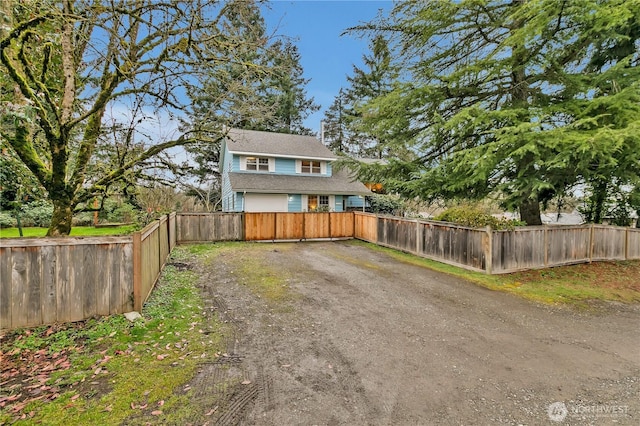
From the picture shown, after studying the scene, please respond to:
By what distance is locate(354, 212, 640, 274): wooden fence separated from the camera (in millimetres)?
7789

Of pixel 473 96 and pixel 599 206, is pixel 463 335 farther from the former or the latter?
pixel 599 206

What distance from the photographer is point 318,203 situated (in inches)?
745

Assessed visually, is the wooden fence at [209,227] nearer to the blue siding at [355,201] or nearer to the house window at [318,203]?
the house window at [318,203]

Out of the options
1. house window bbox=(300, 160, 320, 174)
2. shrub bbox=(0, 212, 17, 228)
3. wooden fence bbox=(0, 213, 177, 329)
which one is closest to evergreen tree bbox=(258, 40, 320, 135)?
house window bbox=(300, 160, 320, 174)

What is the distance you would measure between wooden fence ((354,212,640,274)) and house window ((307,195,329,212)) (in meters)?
8.56

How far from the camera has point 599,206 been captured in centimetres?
1105

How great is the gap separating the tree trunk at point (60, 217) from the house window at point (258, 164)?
42.2 ft

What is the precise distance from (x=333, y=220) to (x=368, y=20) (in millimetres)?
8371

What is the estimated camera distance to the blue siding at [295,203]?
18.0 metres

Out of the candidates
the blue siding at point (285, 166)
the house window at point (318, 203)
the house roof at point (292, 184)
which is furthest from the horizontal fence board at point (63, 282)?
the blue siding at point (285, 166)

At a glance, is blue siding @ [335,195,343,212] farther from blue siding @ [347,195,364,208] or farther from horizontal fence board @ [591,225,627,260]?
horizontal fence board @ [591,225,627,260]

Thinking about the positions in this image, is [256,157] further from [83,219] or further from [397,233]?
[83,219]

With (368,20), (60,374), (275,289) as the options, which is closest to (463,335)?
(275,289)

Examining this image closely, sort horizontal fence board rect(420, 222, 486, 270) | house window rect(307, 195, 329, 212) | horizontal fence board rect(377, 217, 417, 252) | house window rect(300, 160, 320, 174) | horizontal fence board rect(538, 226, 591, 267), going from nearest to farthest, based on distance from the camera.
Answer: horizontal fence board rect(420, 222, 486, 270) → horizontal fence board rect(538, 226, 591, 267) → horizontal fence board rect(377, 217, 417, 252) → house window rect(307, 195, 329, 212) → house window rect(300, 160, 320, 174)
